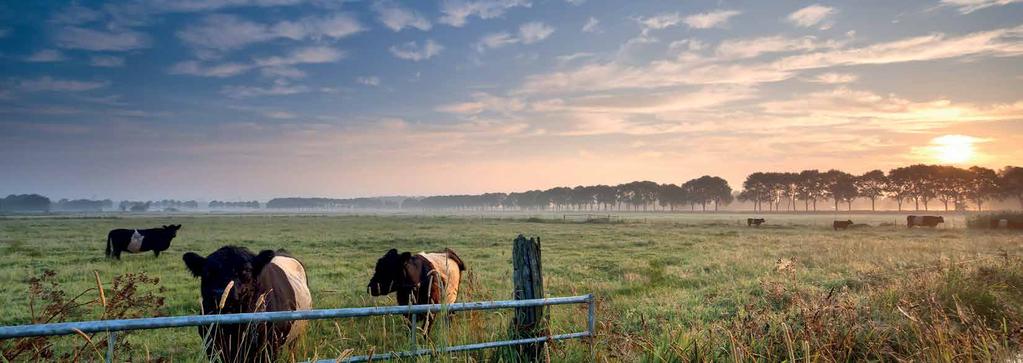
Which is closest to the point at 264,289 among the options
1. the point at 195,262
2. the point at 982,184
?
the point at 195,262

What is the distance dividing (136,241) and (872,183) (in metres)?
157

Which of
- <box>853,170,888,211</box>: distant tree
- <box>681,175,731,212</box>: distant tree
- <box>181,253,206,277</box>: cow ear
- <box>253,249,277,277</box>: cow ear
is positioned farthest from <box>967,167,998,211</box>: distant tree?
<box>181,253,206,277</box>: cow ear

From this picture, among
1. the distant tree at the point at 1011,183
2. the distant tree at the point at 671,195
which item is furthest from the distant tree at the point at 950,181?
the distant tree at the point at 671,195

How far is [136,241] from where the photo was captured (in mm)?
23812

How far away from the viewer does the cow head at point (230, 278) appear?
17.9 feet

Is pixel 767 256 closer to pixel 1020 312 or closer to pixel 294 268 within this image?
pixel 1020 312

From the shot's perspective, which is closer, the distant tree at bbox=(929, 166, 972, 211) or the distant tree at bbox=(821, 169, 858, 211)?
the distant tree at bbox=(929, 166, 972, 211)

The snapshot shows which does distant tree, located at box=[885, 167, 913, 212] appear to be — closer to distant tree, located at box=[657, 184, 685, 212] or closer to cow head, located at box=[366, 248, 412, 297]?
distant tree, located at box=[657, 184, 685, 212]

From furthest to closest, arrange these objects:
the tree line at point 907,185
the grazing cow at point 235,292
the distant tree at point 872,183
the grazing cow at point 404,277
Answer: the distant tree at point 872,183
the tree line at point 907,185
the grazing cow at point 404,277
the grazing cow at point 235,292

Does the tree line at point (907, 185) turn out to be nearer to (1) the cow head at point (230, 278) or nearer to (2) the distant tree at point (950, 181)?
(2) the distant tree at point (950, 181)

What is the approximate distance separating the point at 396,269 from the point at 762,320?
5.78 meters

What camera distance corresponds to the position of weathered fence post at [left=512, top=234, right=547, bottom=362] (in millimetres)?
5113

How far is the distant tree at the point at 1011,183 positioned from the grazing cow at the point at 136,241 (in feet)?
490

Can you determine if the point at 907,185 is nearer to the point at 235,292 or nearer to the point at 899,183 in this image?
the point at 899,183
